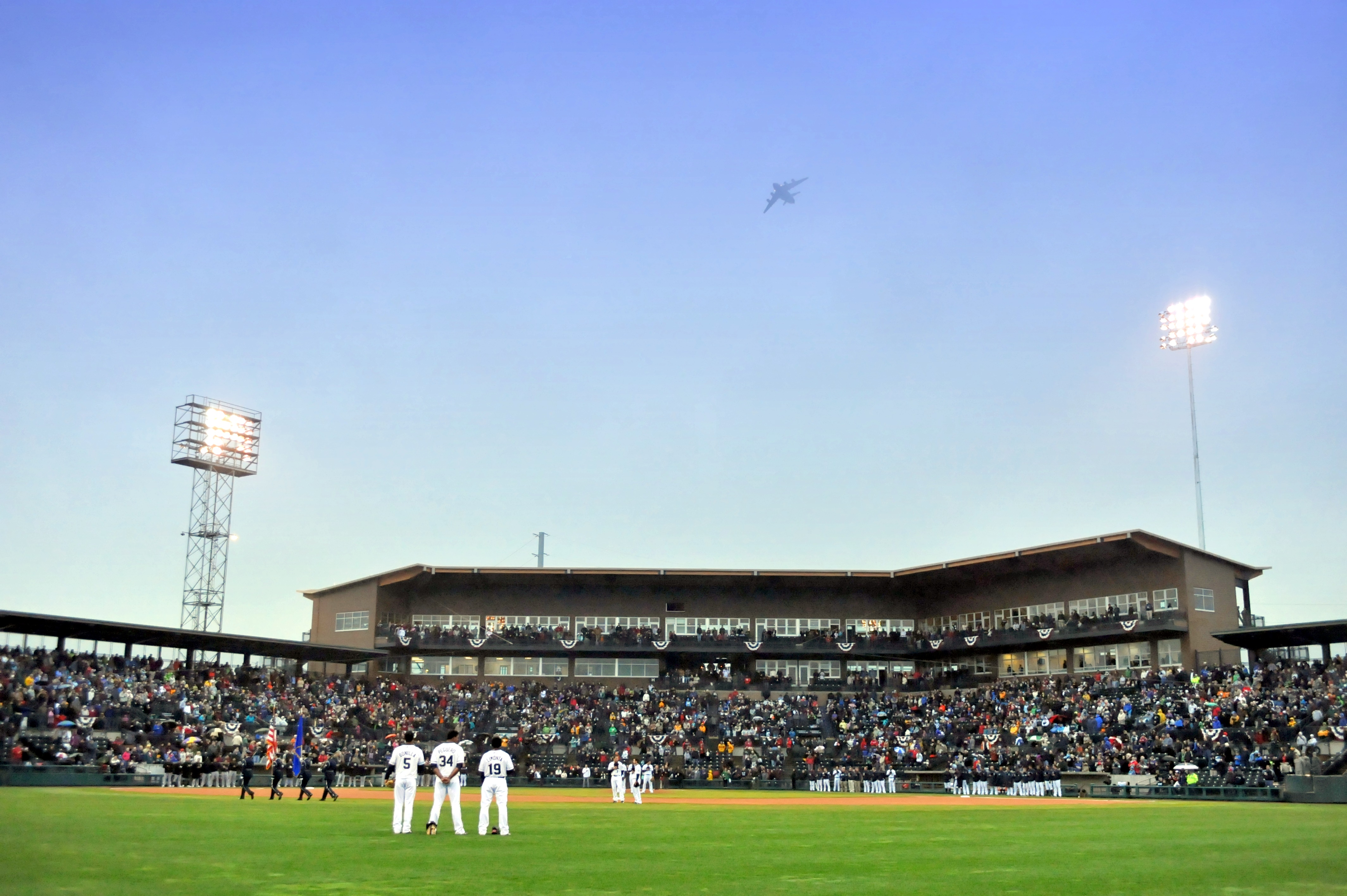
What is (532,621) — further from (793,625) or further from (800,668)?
(800,668)

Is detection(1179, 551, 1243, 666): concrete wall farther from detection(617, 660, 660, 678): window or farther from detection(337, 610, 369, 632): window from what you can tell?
detection(337, 610, 369, 632): window

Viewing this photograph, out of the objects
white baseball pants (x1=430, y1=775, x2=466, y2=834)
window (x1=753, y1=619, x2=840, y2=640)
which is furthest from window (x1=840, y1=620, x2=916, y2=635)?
white baseball pants (x1=430, y1=775, x2=466, y2=834)

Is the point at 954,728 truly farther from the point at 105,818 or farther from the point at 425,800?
the point at 105,818

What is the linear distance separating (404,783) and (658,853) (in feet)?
18.9

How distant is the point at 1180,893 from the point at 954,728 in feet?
169

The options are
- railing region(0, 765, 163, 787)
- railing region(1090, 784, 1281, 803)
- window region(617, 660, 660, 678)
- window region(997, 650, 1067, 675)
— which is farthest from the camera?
window region(617, 660, 660, 678)

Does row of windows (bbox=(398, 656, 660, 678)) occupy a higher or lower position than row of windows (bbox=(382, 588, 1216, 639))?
lower

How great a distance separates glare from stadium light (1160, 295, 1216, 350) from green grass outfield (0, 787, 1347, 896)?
137ft

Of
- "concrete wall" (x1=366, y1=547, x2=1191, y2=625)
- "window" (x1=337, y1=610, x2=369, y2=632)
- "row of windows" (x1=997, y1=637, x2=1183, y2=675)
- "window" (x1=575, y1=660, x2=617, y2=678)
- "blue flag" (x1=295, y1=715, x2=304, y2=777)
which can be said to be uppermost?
"concrete wall" (x1=366, y1=547, x2=1191, y2=625)

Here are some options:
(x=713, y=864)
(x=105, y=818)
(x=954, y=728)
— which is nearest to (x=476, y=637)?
(x=954, y=728)

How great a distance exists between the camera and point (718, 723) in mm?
66938

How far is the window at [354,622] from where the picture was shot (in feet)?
254

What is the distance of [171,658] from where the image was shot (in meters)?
60.9

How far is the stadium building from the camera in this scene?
240 feet
